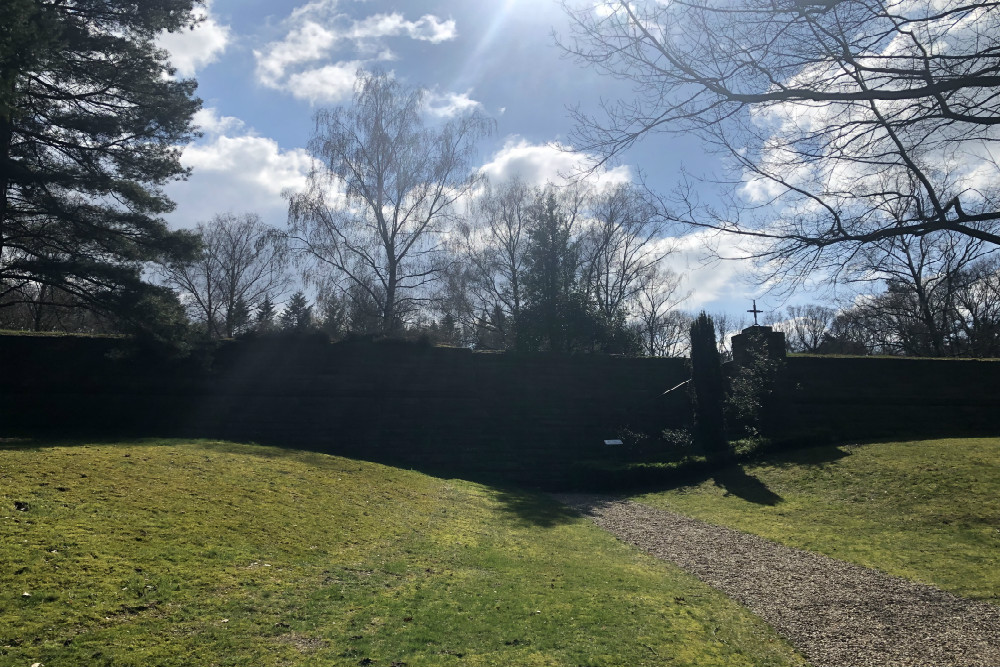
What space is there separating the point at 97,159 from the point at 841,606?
649 inches

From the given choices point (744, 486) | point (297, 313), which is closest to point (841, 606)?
point (744, 486)

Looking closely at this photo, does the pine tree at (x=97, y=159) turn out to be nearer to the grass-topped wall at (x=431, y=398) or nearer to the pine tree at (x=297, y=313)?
the grass-topped wall at (x=431, y=398)

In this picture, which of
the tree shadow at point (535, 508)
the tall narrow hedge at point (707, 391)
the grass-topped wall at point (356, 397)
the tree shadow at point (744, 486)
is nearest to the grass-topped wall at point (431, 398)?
the grass-topped wall at point (356, 397)

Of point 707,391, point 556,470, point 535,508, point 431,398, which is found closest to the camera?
point 535,508

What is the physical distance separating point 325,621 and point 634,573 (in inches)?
159

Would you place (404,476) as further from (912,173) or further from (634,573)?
(912,173)

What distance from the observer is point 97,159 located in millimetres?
14031

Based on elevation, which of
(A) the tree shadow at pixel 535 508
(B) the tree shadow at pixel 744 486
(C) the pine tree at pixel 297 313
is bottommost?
(A) the tree shadow at pixel 535 508

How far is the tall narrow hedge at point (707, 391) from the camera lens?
1758 cm

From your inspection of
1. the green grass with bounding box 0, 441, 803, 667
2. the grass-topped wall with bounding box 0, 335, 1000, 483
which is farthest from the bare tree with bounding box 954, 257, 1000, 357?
the green grass with bounding box 0, 441, 803, 667

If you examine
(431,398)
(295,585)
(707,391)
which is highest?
(707,391)

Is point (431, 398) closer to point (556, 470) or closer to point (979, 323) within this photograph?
point (556, 470)

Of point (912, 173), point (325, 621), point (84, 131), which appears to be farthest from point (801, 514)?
point (84, 131)

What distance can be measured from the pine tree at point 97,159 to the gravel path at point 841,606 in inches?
502
